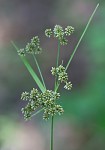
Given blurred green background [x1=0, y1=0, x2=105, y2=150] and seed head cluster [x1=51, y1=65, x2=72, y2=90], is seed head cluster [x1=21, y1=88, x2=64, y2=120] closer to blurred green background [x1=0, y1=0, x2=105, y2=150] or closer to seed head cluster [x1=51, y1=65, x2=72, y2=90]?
seed head cluster [x1=51, y1=65, x2=72, y2=90]

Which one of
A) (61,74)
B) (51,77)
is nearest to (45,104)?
(61,74)

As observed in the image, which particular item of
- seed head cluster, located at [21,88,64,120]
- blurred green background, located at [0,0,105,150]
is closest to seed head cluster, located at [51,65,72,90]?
seed head cluster, located at [21,88,64,120]

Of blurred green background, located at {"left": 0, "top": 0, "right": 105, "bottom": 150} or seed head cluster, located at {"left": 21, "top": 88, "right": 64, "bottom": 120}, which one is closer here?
seed head cluster, located at {"left": 21, "top": 88, "right": 64, "bottom": 120}

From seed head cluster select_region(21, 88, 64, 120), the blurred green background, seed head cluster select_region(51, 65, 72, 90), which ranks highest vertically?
the blurred green background

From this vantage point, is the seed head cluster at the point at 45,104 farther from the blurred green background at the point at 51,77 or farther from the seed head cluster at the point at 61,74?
the blurred green background at the point at 51,77

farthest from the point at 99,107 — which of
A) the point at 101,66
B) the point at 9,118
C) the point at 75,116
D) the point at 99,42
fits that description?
the point at 9,118

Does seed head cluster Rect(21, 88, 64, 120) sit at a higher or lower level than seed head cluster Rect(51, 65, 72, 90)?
lower

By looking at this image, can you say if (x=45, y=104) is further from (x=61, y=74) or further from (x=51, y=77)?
(x=51, y=77)

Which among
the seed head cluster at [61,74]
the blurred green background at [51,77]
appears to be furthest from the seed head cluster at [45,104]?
the blurred green background at [51,77]

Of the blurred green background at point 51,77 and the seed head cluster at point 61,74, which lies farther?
the blurred green background at point 51,77
